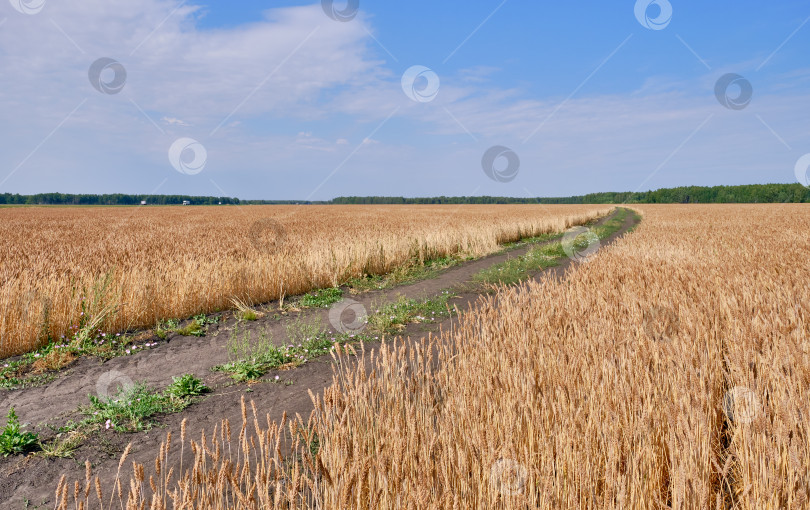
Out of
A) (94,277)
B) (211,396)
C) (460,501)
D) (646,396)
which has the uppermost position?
(94,277)

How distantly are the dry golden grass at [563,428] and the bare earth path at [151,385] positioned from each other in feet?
2.54

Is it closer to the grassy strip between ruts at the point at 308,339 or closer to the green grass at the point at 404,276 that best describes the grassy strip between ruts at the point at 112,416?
the grassy strip between ruts at the point at 308,339

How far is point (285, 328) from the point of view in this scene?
27.7ft

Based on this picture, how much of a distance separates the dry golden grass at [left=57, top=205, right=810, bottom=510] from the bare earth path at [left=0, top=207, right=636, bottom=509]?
0.77 metres

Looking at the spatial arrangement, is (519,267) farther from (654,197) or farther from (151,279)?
(654,197)

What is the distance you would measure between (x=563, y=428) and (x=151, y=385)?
5.52 meters

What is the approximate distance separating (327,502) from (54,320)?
25.1 feet

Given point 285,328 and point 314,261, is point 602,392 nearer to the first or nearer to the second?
point 285,328

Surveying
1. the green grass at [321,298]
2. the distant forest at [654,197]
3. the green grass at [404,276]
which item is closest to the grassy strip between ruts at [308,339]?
the green grass at [321,298]

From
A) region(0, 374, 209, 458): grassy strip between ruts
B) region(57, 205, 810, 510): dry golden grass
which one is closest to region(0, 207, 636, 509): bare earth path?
region(0, 374, 209, 458): grassy strip between ruts

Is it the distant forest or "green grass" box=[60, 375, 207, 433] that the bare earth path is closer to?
"green grass" box=[60, 375, 207, 433]

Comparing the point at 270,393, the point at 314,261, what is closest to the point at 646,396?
the point at 270,393

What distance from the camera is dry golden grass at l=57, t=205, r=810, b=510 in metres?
2.13

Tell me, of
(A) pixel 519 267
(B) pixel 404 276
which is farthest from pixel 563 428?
(A) pixel 519 267
